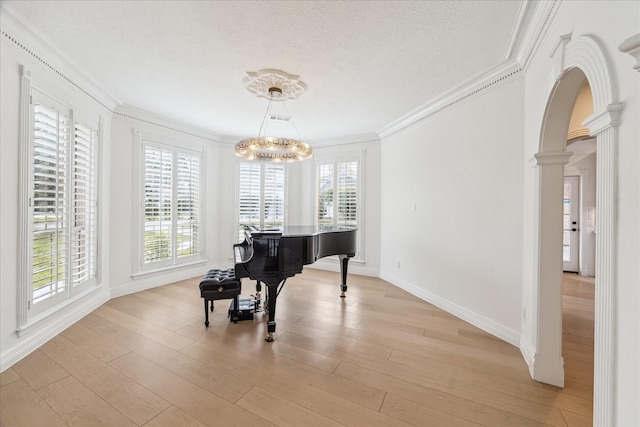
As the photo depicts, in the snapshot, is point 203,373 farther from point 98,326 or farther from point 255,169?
point 255,169

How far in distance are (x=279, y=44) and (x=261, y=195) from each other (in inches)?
140

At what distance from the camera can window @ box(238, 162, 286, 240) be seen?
5.39 m

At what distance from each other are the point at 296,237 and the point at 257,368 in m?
1.20

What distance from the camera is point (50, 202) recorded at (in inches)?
101

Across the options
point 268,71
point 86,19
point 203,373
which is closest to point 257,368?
point 203,373

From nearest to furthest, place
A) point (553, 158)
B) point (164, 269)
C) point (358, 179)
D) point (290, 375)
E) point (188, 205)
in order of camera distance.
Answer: point (553, 158), point (290, 375), point (164, 269), point (188, 205), point (358, 179)

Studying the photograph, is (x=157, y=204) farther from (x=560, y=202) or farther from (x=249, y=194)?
(x=560, y=202)

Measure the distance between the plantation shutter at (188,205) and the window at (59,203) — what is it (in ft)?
4.30

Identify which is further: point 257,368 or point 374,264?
point 374,264

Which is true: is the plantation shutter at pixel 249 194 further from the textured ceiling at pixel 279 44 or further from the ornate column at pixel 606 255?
the ornate column at pixel 606 255

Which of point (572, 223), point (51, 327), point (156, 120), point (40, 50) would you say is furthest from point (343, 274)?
point (572, 223)

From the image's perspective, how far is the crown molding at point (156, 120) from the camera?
147 inches

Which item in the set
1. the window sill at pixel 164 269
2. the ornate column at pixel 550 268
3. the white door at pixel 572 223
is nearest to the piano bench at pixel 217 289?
the window sill at pixel 164 269

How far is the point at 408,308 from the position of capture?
3.42 meters
